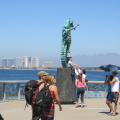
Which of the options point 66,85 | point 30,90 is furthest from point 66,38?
point 30,90

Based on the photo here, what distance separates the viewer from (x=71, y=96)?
14891 millimetres

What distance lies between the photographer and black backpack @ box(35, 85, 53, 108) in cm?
692

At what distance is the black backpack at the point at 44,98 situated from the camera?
6.92 m

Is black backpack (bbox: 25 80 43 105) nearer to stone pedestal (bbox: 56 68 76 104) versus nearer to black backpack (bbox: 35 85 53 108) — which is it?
black backpack (bbox: 35 85 53 108)

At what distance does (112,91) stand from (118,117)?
920mm

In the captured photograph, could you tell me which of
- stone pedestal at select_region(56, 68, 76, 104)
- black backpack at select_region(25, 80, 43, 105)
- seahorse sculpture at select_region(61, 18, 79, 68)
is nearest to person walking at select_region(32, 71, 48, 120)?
black backpack at select_region(25, 80, 43, 105)

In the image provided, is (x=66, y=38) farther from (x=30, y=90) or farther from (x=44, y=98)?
(x=44, y=98)

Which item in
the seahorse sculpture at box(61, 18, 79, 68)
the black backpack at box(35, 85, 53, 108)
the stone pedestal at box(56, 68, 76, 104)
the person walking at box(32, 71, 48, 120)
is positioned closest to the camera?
the black backpack at box(35, 85, 53, 108)

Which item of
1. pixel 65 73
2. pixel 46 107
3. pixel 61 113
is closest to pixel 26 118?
pixel 61 113

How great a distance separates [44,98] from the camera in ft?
22.8

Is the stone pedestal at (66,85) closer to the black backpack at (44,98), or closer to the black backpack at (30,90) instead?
the black backpack at (30,90)

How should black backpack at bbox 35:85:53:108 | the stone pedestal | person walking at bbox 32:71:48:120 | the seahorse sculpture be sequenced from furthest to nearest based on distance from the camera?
the seahorse sculpture
the stone pedestal
person walking at bbox 32:71:48:120
black backpack at bbox 35:85:53:108

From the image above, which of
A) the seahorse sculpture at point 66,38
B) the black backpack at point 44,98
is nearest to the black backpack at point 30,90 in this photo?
the black backpack at point 44,98

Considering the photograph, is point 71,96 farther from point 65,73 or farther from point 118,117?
point 118,117
